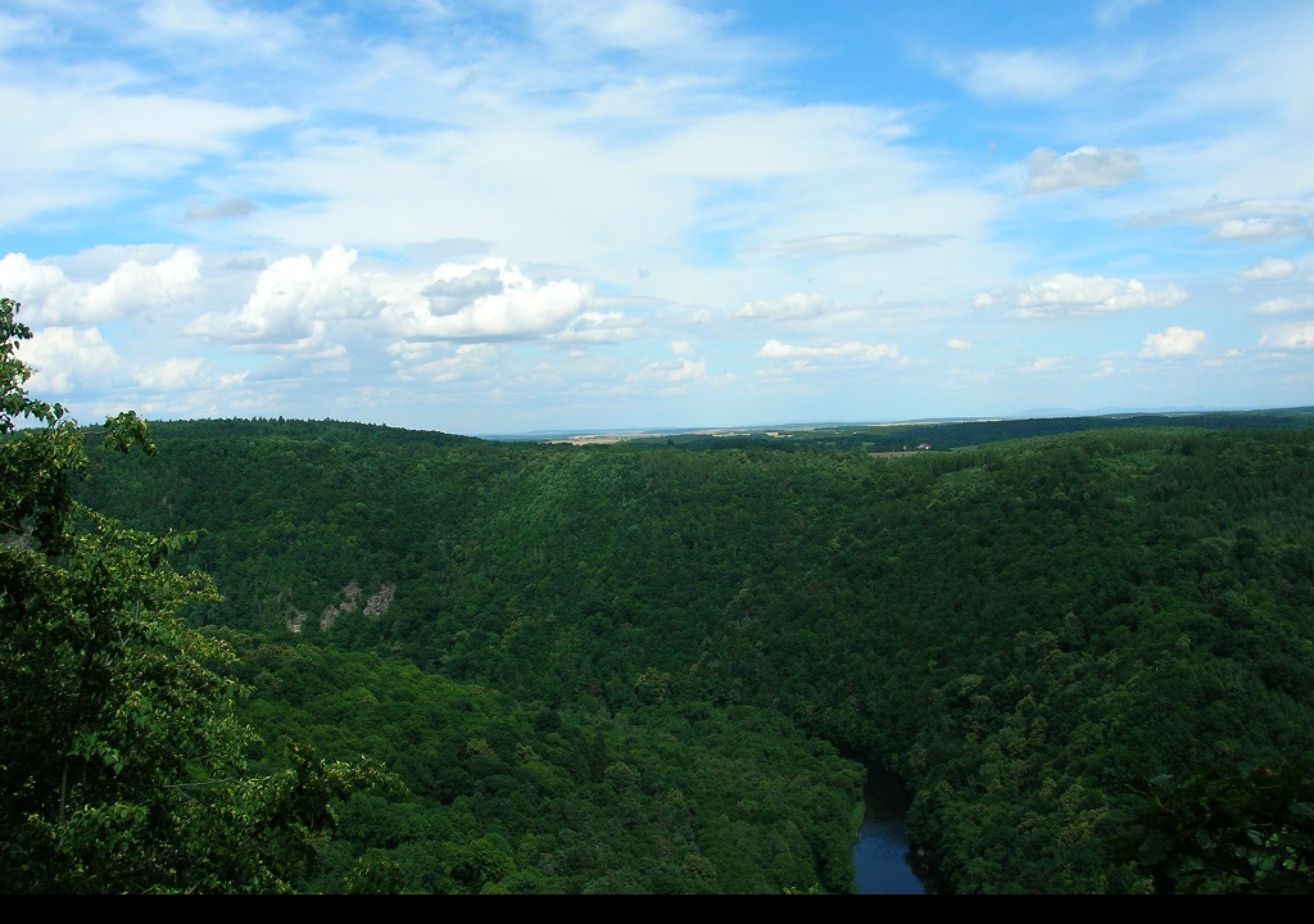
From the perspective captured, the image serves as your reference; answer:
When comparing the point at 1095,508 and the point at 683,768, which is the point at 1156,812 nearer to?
the point at 683,768

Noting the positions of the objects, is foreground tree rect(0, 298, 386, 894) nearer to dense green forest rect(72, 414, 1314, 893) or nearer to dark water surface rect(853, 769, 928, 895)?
dense green forest rect(72, 414, 1314, 893)

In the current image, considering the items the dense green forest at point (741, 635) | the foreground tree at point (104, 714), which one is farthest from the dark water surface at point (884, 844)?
the foreground tree at point (104, 714)

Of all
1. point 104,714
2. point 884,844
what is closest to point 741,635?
point 884,844

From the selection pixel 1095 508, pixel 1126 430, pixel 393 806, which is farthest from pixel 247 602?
pixel 1126 430

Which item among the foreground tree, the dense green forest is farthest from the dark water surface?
the foreground tree

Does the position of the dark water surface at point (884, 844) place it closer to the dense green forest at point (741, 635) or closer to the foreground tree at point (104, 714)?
the dense green forest at point (741, 635)
